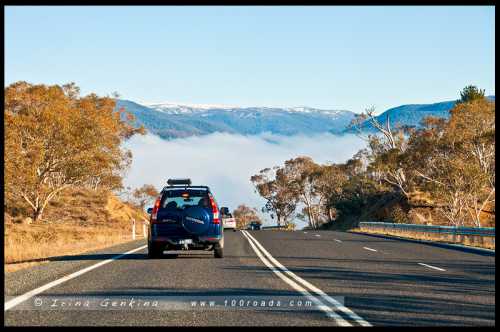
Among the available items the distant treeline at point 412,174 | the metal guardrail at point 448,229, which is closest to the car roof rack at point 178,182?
the metal guardrail at point 448,229

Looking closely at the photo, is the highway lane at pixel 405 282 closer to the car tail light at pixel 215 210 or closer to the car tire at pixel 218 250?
the car tire at pixel 218 250

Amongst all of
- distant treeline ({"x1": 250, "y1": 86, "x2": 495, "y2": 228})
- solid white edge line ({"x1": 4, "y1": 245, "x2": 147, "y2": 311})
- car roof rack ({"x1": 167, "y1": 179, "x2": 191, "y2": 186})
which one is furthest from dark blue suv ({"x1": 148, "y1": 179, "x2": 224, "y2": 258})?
distant treeline ({"x1": 250, "y1": 86, "x2": 495, "y2": 228})

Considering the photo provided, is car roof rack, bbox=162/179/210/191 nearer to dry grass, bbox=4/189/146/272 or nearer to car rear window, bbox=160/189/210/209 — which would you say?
car rear window, bbox=160/189/210/209

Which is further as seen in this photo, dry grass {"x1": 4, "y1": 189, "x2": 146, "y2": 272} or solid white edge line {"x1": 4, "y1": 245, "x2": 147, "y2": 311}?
dry grass {"x1": 4, "y1": 189, "x2": 146, "y2": 272}

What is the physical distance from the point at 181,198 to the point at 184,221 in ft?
2.19

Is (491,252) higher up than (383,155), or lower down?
lower down

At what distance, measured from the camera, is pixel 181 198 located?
1852 centimetres

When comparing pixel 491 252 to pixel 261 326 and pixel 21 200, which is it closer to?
pixel 261 326

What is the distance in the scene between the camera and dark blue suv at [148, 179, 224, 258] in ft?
59.7

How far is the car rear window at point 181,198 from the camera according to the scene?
18406 mm

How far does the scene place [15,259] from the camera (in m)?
21.6

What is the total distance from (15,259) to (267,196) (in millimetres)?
81236

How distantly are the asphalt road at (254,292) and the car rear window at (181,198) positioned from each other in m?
1.39
